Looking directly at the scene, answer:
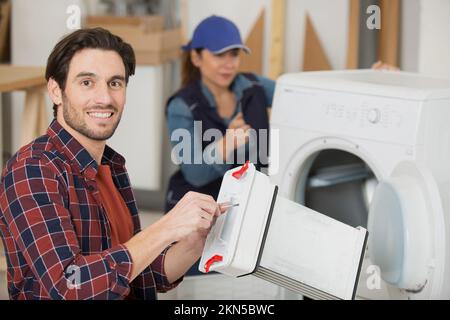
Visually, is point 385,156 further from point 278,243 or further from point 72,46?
point 72,46

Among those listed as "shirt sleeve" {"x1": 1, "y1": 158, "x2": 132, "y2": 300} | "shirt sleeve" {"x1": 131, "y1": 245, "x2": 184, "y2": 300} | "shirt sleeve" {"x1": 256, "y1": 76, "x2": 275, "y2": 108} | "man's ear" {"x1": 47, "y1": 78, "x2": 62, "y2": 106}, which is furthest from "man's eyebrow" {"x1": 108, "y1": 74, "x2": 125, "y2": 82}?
"shirt sleeve" {"x1": 256, "y1": 76, "x2": 275, "y2": 108}

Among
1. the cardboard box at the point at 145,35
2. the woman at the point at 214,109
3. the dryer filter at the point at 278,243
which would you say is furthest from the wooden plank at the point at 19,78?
the dryer filter at the point at 278,243

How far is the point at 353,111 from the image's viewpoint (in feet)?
7.21

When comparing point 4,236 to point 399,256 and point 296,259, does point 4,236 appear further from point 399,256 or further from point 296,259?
point 399,256

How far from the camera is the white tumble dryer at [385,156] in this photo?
195cm

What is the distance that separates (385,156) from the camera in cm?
211

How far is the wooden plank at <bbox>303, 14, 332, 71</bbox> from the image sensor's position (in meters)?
3.40

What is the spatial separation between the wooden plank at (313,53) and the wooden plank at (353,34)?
163mm

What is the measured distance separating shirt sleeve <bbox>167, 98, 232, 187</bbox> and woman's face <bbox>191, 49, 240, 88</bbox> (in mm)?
151

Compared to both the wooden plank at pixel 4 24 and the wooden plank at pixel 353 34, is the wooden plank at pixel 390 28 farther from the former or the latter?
the wooden plank at pixel 4 24

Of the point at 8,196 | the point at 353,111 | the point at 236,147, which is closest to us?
the point at 8,196

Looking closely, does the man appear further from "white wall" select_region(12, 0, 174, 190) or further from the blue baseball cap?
"white wall" select_region(12, 0, 174, 190)

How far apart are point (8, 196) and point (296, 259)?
53 centimetres
